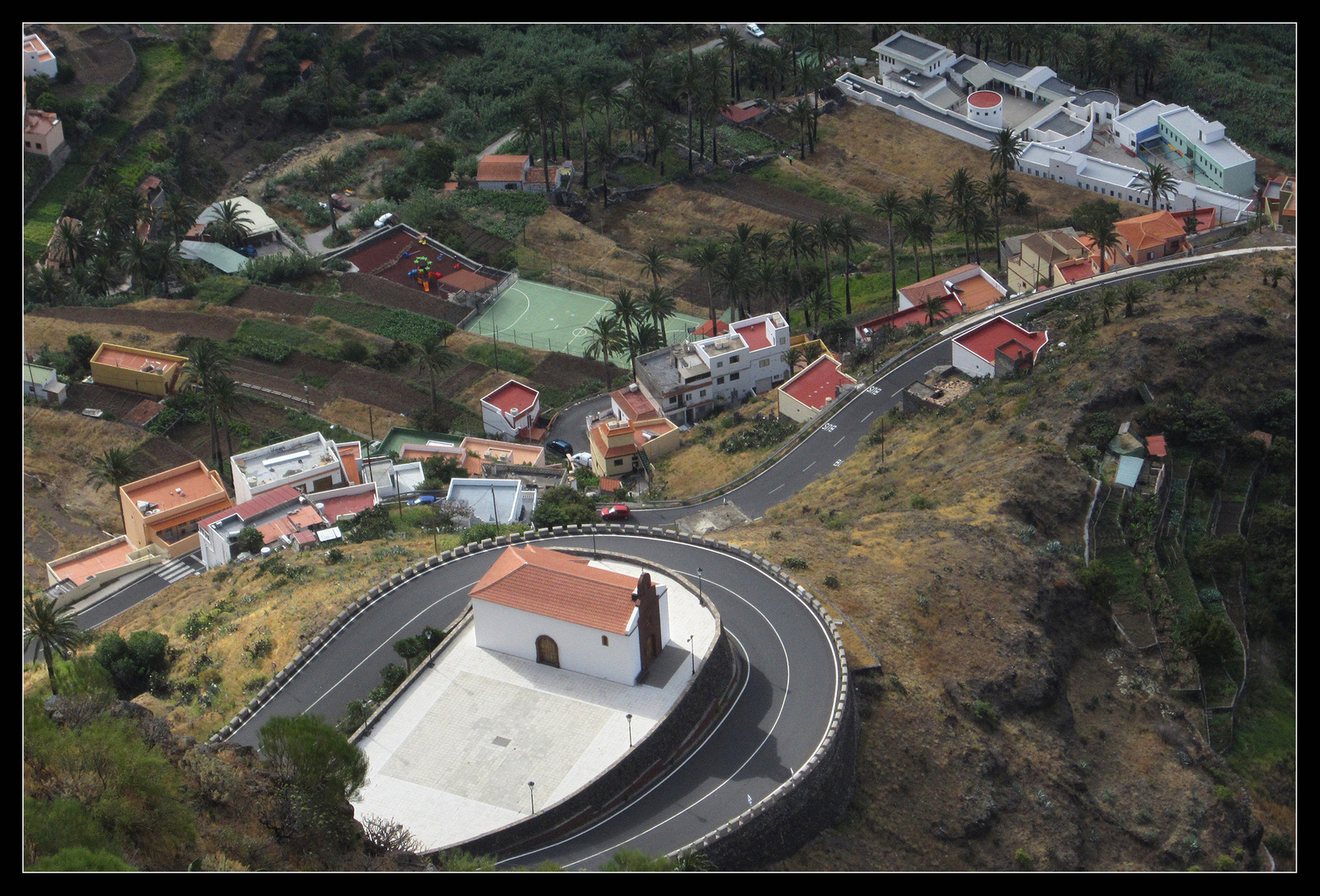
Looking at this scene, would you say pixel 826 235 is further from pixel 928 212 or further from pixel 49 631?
pixel 49 631

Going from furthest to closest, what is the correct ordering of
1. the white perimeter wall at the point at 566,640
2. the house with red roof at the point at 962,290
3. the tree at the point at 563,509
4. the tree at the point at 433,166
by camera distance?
the tree at the point at 433,166, the house with red roof at the point at 962,290, the tree at the point at 563,509, the white perimeter wall at the point at 566,640

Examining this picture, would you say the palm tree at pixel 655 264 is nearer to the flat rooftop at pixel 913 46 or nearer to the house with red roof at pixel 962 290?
the house with red roof at pixel 962 290

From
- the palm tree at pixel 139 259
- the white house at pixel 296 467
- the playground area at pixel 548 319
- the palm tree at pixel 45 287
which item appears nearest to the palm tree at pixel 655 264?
the playground area at pixel 548 319

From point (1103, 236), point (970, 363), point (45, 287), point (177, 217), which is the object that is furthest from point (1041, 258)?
point (45, 287)

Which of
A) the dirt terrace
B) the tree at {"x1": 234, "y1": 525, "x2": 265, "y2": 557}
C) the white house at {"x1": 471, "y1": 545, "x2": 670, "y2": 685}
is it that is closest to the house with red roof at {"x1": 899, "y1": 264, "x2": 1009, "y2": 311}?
the tree at {"x1": 234, "y1": 525, "x2": 265, "y2": 557}

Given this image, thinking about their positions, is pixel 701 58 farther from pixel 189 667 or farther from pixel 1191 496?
pixel 189 667

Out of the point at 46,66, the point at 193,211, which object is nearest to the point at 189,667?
the point at 193,211
